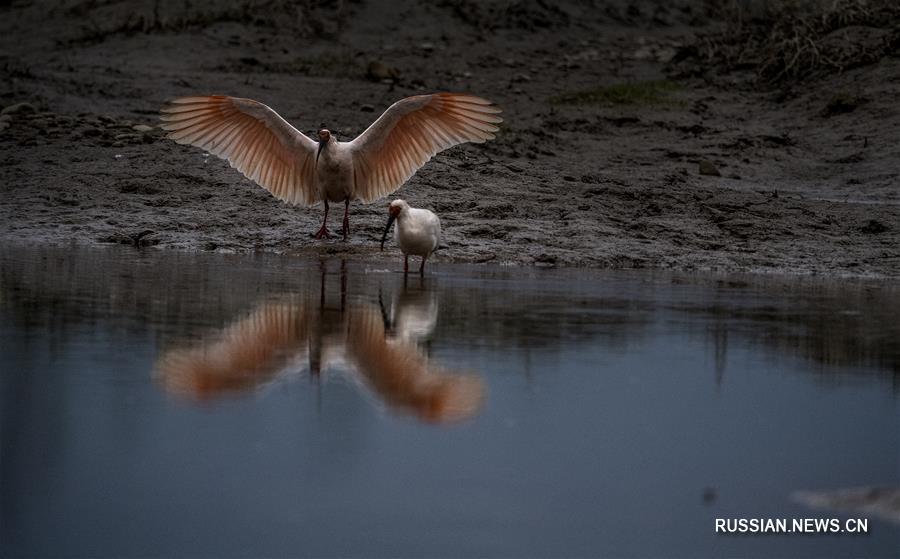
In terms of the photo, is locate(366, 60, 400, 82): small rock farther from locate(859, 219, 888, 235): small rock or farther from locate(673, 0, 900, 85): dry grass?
locate(859, 219, 888, 235): small rock

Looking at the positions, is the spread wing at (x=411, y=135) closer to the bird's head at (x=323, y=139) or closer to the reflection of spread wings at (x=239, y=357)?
the bird's head at (x=323, y=139)

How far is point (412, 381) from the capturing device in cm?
472

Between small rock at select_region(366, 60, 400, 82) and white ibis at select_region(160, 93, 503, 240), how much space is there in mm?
5963

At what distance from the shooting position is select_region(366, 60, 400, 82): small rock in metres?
17.0

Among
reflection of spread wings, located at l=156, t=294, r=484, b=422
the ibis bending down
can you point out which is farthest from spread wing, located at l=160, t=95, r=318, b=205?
reflection of spread wings, located at l=156, t=294, r=484, b=422

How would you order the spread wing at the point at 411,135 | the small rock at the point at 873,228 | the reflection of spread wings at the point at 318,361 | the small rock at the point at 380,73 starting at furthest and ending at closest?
the small rock at the point at 380,73 → the small rock at the point at 873,228 → the spread wing at the point at 411,135 → the reflection of spread wings at the point at 318,361

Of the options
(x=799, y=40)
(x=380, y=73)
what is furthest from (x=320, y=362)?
(x=799, y=40)

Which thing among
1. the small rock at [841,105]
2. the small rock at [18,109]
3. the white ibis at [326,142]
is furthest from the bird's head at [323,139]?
the small rock at [841,105]

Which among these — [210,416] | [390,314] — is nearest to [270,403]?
[210,416]

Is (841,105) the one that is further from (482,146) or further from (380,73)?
(380,73)

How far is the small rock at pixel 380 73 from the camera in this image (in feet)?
55.9

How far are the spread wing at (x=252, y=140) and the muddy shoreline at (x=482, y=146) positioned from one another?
13.9 inches

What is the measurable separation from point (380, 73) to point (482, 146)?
4.14 meters

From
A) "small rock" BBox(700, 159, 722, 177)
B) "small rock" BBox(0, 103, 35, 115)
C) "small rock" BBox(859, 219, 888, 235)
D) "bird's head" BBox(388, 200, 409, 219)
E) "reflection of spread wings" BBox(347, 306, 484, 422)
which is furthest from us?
"small rock" BBox(0, 103, 35, 115)
